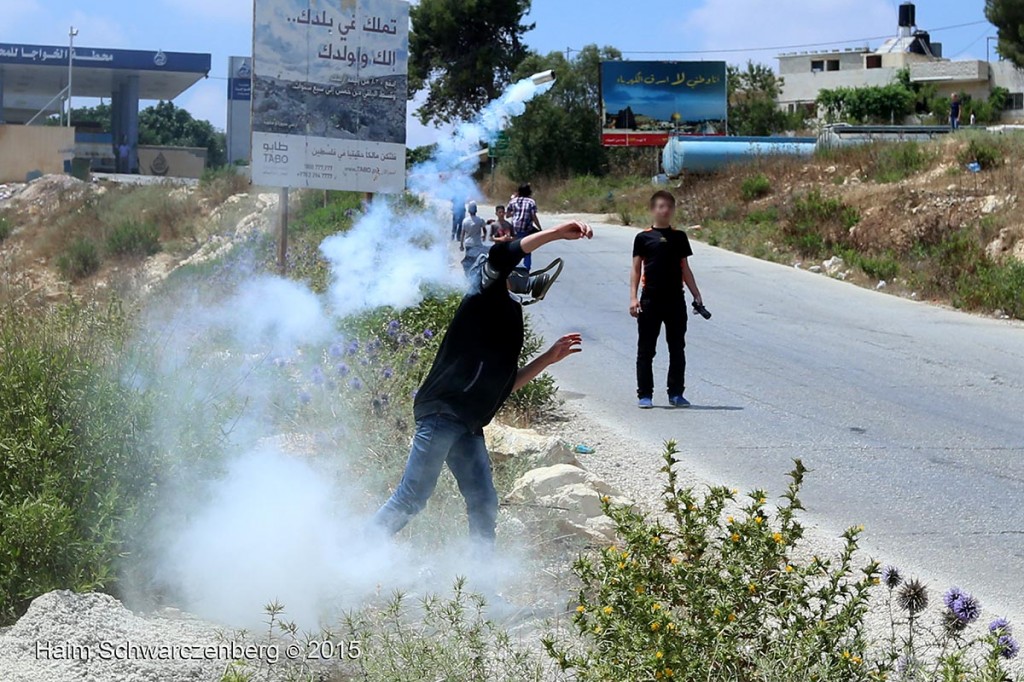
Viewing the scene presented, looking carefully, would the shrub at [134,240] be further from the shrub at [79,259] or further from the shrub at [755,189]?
the shrub at [755,189]

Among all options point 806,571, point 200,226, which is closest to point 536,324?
point 806,571

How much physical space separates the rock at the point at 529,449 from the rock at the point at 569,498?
0.58 meters

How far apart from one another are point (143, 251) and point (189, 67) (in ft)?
110

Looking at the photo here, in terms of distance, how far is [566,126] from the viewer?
4091 centimetres

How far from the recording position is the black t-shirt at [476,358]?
5.11 metres

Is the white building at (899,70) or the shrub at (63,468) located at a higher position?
the white building at (899,70)

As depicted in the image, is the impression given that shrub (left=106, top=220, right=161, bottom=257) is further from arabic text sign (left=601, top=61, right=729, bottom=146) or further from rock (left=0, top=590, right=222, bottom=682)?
rock (left=0, top=590, right=222, bottom=682)

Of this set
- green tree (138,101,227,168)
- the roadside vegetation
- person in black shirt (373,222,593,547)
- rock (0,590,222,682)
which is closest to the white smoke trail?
person in black shirt (373,222,593,547)

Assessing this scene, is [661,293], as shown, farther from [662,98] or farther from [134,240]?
[662,98]

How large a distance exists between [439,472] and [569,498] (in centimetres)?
98

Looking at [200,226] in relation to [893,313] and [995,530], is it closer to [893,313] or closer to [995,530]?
[893,313]

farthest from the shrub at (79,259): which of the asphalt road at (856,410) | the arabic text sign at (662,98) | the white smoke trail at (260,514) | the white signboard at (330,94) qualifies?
the arabic text sign at (662,98)

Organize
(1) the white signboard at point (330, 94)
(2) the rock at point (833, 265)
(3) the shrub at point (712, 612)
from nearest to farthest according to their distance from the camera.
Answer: (3) the shrub at point (712, 612), (1) the white signboard at point (330, 94), (2) the rock at point (833, 265)

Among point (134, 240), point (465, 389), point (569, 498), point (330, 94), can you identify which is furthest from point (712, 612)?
point (134, 240)
